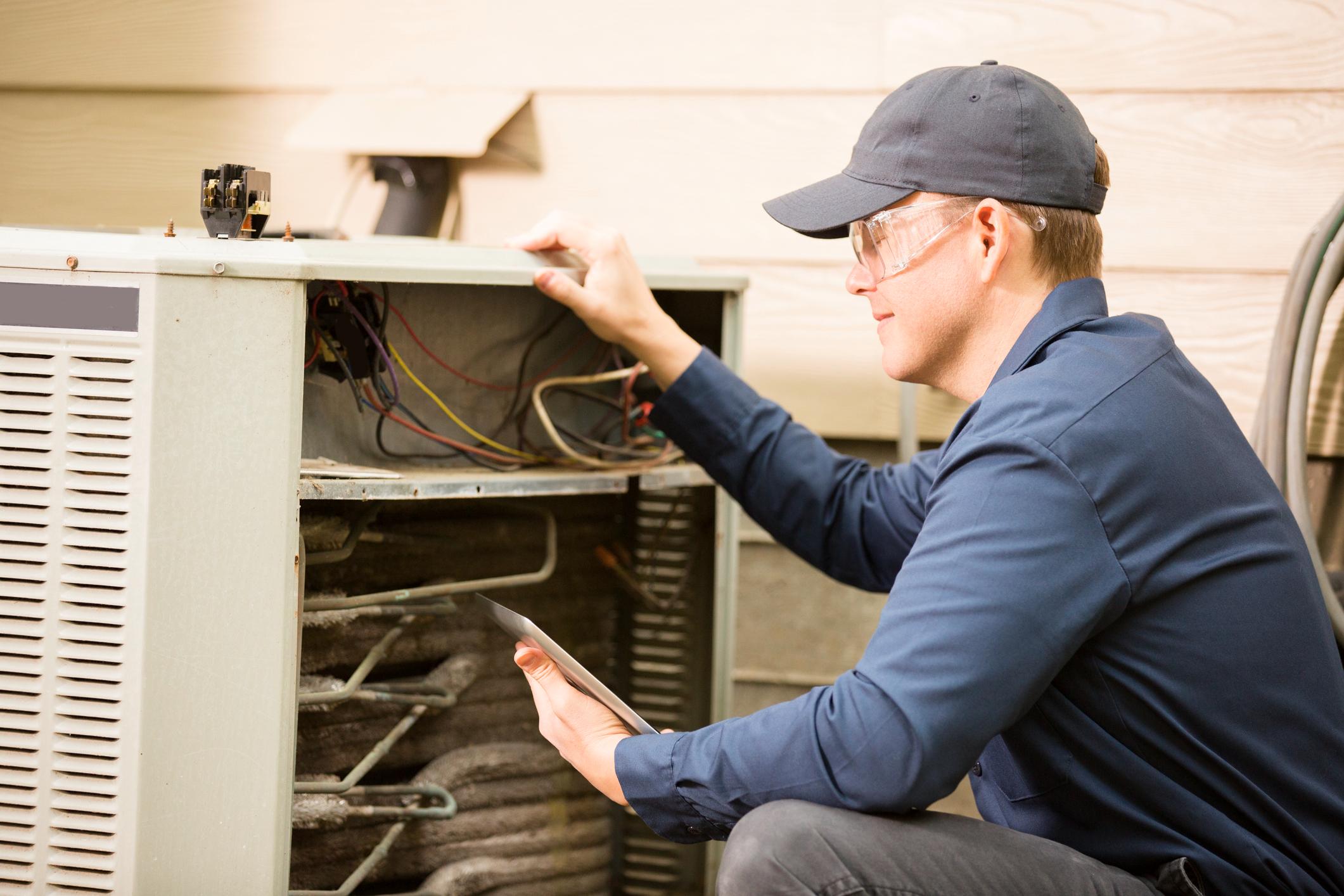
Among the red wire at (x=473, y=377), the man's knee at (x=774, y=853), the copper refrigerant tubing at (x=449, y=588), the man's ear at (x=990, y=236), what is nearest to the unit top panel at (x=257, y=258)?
the red wire at (x=473, y=377)

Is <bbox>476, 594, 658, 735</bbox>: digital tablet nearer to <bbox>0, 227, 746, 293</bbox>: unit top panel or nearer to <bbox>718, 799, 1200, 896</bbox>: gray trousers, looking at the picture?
<bbox>718, 799, 1200, 896</bbox>: gray trousers

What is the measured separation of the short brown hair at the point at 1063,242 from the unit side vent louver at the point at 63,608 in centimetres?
84

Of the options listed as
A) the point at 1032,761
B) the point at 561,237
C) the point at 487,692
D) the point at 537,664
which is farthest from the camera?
the point at 487,692

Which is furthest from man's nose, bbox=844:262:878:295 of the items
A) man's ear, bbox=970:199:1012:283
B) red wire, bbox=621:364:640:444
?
red wire, bbox=621:364:640:444

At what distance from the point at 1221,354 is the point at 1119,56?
1.49ft

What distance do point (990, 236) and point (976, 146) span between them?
0.08 meters

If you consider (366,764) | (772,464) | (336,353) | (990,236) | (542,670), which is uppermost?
(990,236)

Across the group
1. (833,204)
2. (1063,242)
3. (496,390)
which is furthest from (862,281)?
(496,390)

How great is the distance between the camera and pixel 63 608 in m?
1.14

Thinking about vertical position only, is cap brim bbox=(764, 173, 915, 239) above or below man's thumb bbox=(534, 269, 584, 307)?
above

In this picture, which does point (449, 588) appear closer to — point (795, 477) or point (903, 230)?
point (795, 477)

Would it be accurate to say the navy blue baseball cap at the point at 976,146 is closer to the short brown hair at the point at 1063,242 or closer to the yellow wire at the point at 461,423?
the short brown hair at the point at 1063,242

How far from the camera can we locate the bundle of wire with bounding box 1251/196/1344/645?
1576mm

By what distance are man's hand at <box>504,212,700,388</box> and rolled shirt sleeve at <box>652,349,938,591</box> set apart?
0.22 feet
